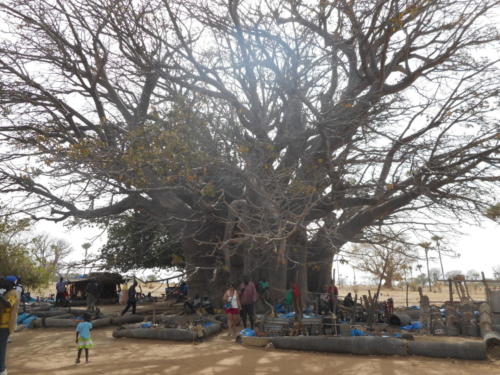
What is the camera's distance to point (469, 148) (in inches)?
392

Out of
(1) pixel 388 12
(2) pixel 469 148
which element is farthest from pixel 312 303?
(1) pixel 388 12

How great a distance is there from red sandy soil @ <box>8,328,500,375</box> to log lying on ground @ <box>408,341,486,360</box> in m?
0.13

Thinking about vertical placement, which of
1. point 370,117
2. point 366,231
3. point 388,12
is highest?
point 388,12

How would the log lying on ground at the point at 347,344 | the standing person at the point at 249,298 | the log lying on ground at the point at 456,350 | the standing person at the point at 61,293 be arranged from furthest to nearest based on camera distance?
the standing person at the point at 61,293 → the standing person at the point at 249,298 → the log lying on ground at the point at 347,344 → the log lying on ground at the point at 456,350

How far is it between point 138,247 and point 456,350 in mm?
16534

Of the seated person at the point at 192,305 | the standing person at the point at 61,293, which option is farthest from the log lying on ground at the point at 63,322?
the standing person at the point at 61,293

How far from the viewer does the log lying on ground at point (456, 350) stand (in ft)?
22.9

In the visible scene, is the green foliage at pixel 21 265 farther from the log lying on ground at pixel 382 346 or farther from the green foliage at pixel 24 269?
the log lying on ground at pixel 382 346

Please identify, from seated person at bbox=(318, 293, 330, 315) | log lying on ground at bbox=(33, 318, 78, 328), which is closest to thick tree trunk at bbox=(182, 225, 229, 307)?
seated person at bbox=(318, 293, 330, 315)

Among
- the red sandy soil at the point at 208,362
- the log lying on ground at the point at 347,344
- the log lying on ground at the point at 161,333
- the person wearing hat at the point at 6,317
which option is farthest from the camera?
the log lying on ground at the point at 161,333

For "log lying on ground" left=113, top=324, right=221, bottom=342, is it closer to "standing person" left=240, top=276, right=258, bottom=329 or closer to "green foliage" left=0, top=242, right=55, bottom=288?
"standing person" left=240, top=276, right=258, bottom=329

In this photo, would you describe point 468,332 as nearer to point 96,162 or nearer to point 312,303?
point 312,303

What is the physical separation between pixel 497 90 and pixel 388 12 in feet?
12.3

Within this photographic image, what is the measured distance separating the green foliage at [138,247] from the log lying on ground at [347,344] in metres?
10.8
